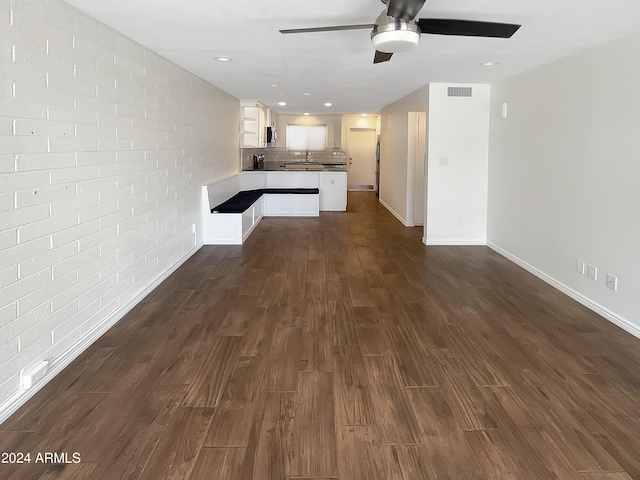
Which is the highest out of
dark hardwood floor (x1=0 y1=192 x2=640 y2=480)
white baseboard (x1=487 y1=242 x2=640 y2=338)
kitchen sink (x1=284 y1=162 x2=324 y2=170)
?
kitchen sink (x1=284 y1=162 x2=324 y2=170)

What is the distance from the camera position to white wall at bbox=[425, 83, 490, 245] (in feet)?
21.1

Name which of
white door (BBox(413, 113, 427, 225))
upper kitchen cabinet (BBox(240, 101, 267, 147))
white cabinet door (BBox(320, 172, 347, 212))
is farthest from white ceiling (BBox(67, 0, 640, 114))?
white cabinet door (BBox(320, 172, 347, 212))

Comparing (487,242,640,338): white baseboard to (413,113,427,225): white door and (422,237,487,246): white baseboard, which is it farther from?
(413,113,427,225): white door

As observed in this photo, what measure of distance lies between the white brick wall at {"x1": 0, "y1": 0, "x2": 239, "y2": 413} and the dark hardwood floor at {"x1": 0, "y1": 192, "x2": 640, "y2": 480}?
1.12 ft

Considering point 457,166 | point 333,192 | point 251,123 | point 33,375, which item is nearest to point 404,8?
point 33,375

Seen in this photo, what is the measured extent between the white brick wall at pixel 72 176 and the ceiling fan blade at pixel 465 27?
7.20 ft

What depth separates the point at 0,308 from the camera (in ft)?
7.70

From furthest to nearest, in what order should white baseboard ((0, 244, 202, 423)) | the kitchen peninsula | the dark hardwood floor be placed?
1. the kitchen peninsula
2. white baseboard ((0, 244, 202, 423))
3. the dark hardwood floor

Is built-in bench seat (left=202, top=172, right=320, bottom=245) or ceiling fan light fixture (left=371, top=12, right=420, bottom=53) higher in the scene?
ceiling fan light fixture (left=371, top=12, right=420, bottom=53)

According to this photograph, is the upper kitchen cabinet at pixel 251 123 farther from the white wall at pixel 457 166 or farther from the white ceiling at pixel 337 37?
the white wall at pixel 457 166

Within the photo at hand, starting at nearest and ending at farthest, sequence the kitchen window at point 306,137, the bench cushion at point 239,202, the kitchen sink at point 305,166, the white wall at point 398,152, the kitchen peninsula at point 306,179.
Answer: the bench cushion at point 239,202, the white wall at point 398,152, the kitchen peninsula at point 306,179, the kitchen sink at point 305,166, the kitchen window at point 306,137

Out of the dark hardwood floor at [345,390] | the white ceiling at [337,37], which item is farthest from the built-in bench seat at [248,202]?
the dark hardwood floor at [345,390]

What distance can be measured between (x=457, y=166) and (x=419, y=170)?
1.44 m

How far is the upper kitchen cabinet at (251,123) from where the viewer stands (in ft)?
30.2
